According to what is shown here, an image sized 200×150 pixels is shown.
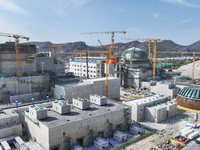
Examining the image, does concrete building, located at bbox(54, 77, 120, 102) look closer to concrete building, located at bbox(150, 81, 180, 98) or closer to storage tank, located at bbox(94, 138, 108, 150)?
concrete building, located at bbox(150, 81, 180, 98)

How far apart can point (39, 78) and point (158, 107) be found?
51178mm

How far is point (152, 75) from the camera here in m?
126

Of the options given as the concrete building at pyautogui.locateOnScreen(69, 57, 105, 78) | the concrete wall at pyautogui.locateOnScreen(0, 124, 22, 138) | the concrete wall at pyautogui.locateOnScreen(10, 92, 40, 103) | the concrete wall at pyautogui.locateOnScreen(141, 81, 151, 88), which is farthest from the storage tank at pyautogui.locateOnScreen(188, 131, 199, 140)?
the concrete building at pyautogui.locateOnScreen(69, 57, 105, 78)

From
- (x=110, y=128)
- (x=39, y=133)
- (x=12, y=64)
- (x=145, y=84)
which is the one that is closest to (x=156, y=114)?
(x=110, y=128)

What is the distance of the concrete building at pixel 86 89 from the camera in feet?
229

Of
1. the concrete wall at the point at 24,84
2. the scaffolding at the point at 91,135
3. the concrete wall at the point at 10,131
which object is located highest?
the concrete wall at the point at 24,84

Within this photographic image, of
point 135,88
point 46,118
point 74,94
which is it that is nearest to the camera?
point 46,118

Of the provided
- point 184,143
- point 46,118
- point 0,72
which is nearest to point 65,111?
point 46,118

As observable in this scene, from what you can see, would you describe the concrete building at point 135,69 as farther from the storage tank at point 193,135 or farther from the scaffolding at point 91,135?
the scaffolding at point 91,135

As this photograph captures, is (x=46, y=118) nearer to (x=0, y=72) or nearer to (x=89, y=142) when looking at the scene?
(x=89, y=142)

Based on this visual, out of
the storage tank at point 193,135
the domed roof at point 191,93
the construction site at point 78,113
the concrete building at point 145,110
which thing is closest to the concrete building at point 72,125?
the construction site at point 78,113

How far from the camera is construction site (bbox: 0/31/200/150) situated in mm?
43125

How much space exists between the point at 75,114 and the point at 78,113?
1.13 m

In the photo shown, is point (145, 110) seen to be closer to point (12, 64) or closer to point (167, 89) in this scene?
point (167, 89)
